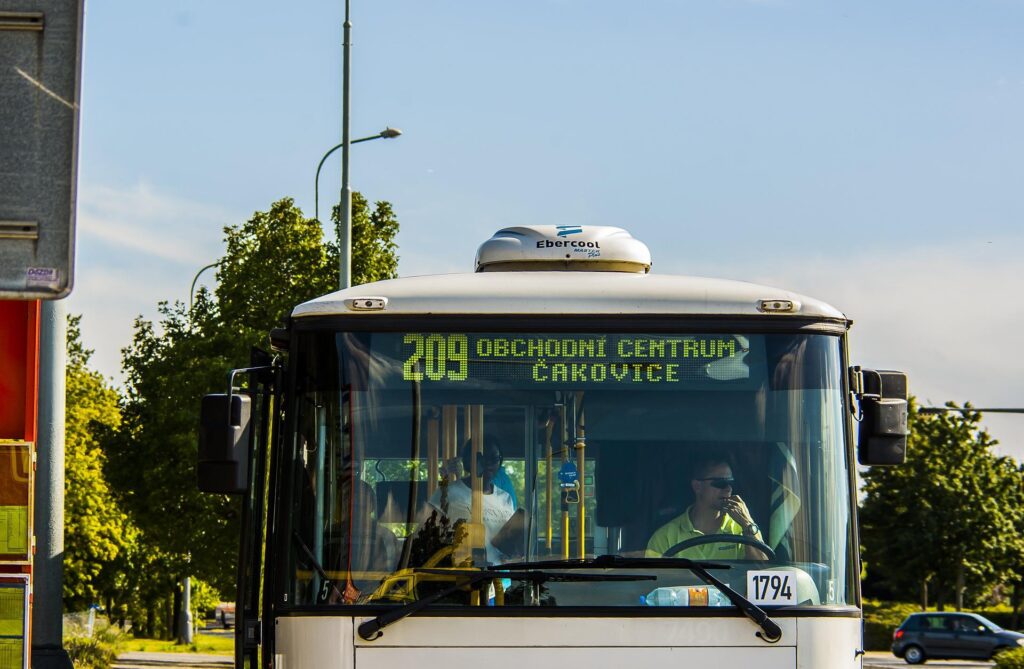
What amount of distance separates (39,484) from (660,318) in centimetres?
733

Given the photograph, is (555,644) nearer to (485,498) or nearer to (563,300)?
(485,498)

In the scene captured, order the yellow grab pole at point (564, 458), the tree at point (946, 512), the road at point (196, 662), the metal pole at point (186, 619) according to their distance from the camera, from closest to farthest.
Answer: the yellow grab pole at point (564, 458)
the road at point (196, 662)
the metal pole at point (186, 619)
the tree at point (946, 512)

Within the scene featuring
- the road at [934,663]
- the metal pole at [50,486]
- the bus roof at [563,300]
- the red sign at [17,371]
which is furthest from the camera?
the road at [934,663]

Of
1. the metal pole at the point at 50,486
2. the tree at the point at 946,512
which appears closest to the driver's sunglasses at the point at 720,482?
the metal pole at the point at 50,486

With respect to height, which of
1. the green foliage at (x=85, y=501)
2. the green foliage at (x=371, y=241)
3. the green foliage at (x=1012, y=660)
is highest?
the green foliage at (x=371, y=241)

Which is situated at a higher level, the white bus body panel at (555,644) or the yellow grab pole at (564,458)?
the yellow grab pole at (564,458)

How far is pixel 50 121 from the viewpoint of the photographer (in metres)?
3.98

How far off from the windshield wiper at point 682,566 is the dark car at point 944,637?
37.5 m

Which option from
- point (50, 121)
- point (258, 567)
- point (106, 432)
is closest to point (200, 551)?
point (106, 432)

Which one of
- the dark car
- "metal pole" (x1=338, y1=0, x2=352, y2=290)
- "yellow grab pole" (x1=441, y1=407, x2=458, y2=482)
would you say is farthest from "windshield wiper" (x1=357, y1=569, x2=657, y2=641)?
the dark car

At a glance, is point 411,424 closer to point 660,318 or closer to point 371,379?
point 371,379

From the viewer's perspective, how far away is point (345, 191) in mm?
24047

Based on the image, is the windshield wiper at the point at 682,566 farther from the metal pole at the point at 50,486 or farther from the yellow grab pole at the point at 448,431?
the metal pole at the point at 50,486

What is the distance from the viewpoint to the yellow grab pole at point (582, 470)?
630cm
